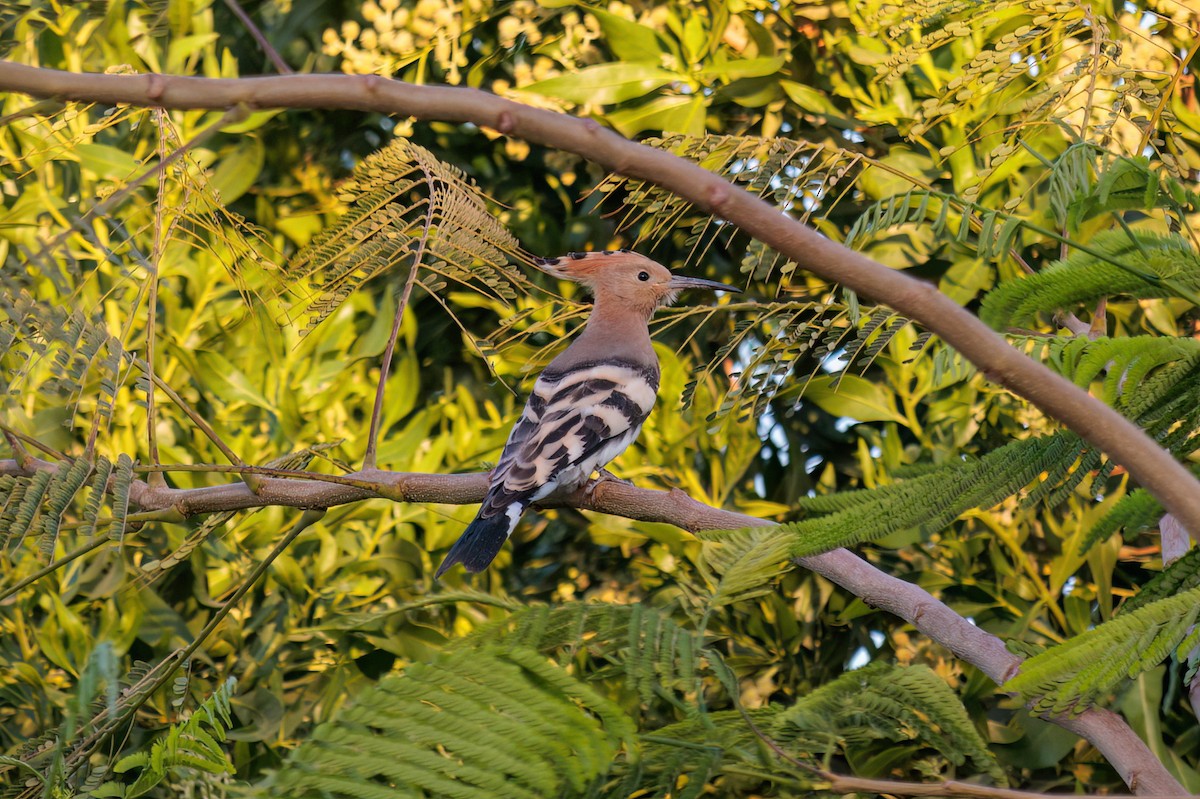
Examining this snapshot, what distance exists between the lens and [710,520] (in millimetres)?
1271

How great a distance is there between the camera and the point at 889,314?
1286mm

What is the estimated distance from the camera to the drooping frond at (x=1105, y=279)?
0.95 metres

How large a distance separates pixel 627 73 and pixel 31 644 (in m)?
1.56

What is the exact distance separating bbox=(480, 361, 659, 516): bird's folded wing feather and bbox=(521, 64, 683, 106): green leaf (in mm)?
483

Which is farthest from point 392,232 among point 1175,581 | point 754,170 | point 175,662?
point 1175,581

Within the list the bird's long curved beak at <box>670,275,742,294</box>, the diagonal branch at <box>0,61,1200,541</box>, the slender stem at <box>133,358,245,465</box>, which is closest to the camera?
the diagonal branch at <box>0,61,1200,541</box>

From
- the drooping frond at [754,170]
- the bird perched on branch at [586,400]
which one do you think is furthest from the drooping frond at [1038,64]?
the bird perched on branch at [586,400]

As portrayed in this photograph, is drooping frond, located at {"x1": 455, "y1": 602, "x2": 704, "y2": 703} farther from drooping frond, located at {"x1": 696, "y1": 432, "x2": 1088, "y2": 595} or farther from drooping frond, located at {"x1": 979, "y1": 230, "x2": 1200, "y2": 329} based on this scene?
drooping frond, located at {"x1": 979, "y1": 230, "x2": 1200, "y2": 329}

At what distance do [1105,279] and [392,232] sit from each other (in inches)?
32.1

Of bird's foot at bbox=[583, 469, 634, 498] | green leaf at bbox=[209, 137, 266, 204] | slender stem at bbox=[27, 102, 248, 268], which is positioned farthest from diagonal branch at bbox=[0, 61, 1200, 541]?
green leaf at bbox=[209, 137, 266, 204]

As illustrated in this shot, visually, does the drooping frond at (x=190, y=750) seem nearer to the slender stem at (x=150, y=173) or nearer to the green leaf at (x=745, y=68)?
the slender stem at (x=150, y=173)

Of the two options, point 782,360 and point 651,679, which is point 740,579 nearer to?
point 651,679

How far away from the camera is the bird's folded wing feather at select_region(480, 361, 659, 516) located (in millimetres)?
1785

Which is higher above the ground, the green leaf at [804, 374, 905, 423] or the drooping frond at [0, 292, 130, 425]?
the drooping frond at [0, 292, 130, 425]
